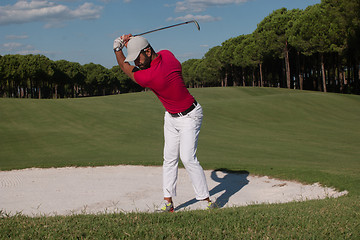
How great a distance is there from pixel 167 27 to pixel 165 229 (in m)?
4.16

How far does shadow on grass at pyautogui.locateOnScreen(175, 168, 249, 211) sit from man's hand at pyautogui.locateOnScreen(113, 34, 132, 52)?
3.08 metres

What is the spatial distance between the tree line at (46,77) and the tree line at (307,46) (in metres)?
38.9

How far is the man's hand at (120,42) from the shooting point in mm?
6035

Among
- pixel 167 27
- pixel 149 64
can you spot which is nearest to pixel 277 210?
pixel 149 64

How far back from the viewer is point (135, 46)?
18.2 feet

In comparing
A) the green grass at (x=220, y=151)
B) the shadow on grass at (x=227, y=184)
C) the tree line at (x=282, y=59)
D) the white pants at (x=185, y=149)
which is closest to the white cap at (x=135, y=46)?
the white pants at (x=185, y=149)

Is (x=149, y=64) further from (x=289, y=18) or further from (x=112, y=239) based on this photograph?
(x=289, y=18)

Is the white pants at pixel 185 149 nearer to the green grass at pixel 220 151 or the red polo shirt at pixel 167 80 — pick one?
the red polo shirt at pixel 167 80

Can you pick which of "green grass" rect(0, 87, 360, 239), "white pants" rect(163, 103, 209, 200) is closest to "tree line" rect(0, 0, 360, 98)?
"green grass" rect(0, 87, 360, 239)

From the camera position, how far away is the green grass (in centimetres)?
427

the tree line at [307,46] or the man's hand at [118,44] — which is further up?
the tree line at [307,46]

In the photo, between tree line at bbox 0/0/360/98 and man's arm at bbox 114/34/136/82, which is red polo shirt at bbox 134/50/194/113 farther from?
tree line at bbox 0/0/360/98

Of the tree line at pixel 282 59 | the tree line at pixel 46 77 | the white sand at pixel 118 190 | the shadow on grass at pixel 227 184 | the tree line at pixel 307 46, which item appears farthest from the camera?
the tree line at pixel 46 77

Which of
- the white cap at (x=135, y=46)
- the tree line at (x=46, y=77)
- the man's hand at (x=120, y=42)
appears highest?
the tree line at (x=46, y=77)
